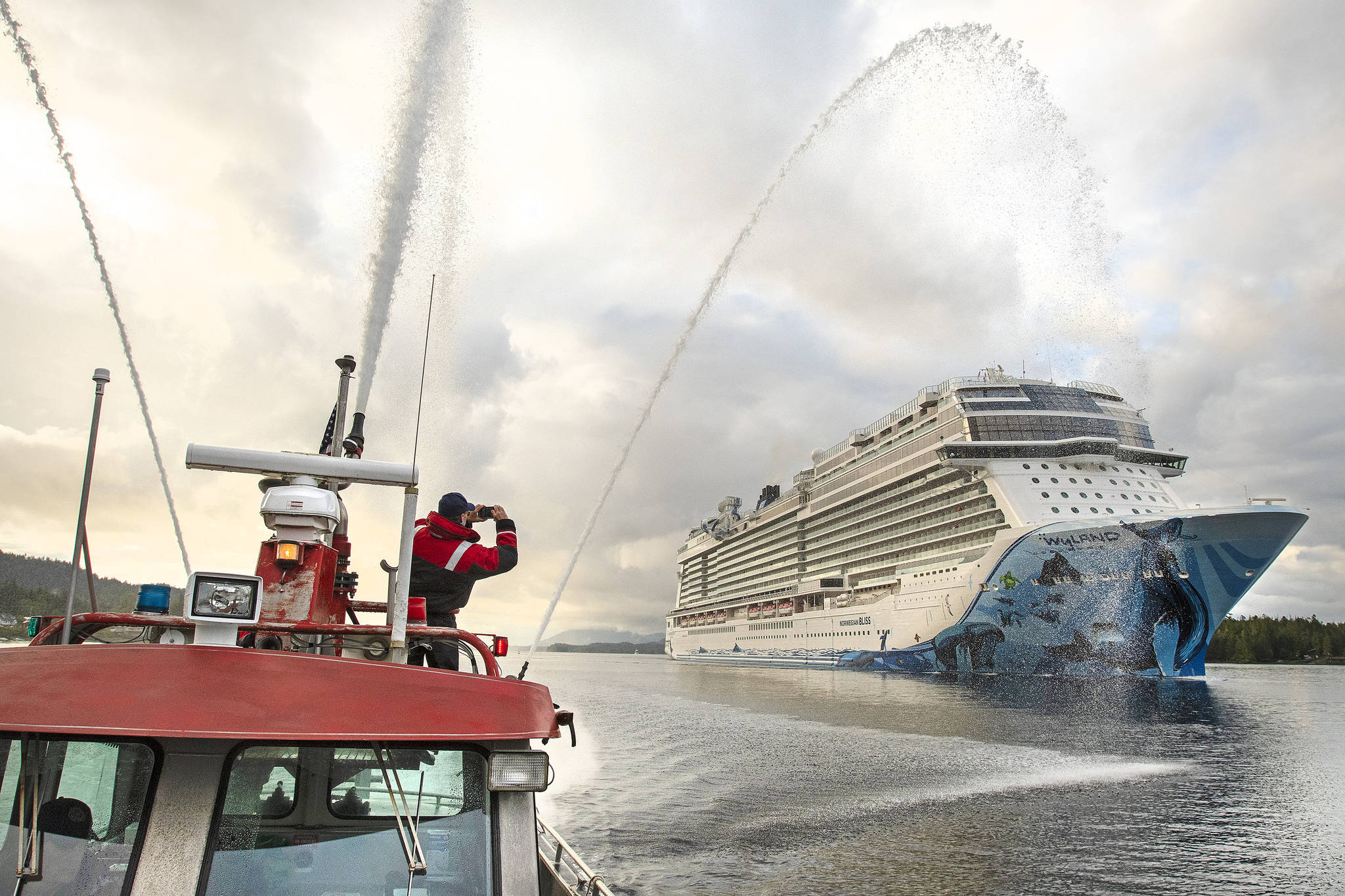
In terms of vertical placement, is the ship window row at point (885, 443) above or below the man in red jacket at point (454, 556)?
above

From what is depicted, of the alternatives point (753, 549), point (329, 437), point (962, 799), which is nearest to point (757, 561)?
point (753, 549)

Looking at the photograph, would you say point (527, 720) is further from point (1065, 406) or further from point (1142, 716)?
point (1065, 406)

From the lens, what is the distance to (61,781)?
277cm

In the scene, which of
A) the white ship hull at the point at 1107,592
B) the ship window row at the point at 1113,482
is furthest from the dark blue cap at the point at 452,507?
the ship window row at the point at 1113,482

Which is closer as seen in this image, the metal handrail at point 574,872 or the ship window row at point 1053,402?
the metal handrail at point 574,872

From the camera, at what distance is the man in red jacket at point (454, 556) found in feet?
18.0

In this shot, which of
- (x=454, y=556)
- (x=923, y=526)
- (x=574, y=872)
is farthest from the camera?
(x=923, y=526)

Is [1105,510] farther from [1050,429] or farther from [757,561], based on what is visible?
[757,561]

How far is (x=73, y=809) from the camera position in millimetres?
2768

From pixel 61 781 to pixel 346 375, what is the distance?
11.1 ft

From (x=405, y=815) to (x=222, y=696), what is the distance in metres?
0.82

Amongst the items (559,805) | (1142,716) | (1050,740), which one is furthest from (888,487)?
(559,805)

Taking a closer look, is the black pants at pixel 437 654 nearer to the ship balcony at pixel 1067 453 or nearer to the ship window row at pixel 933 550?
the ship window row at pixel 933 550

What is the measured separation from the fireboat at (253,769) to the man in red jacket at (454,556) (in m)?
2.08
